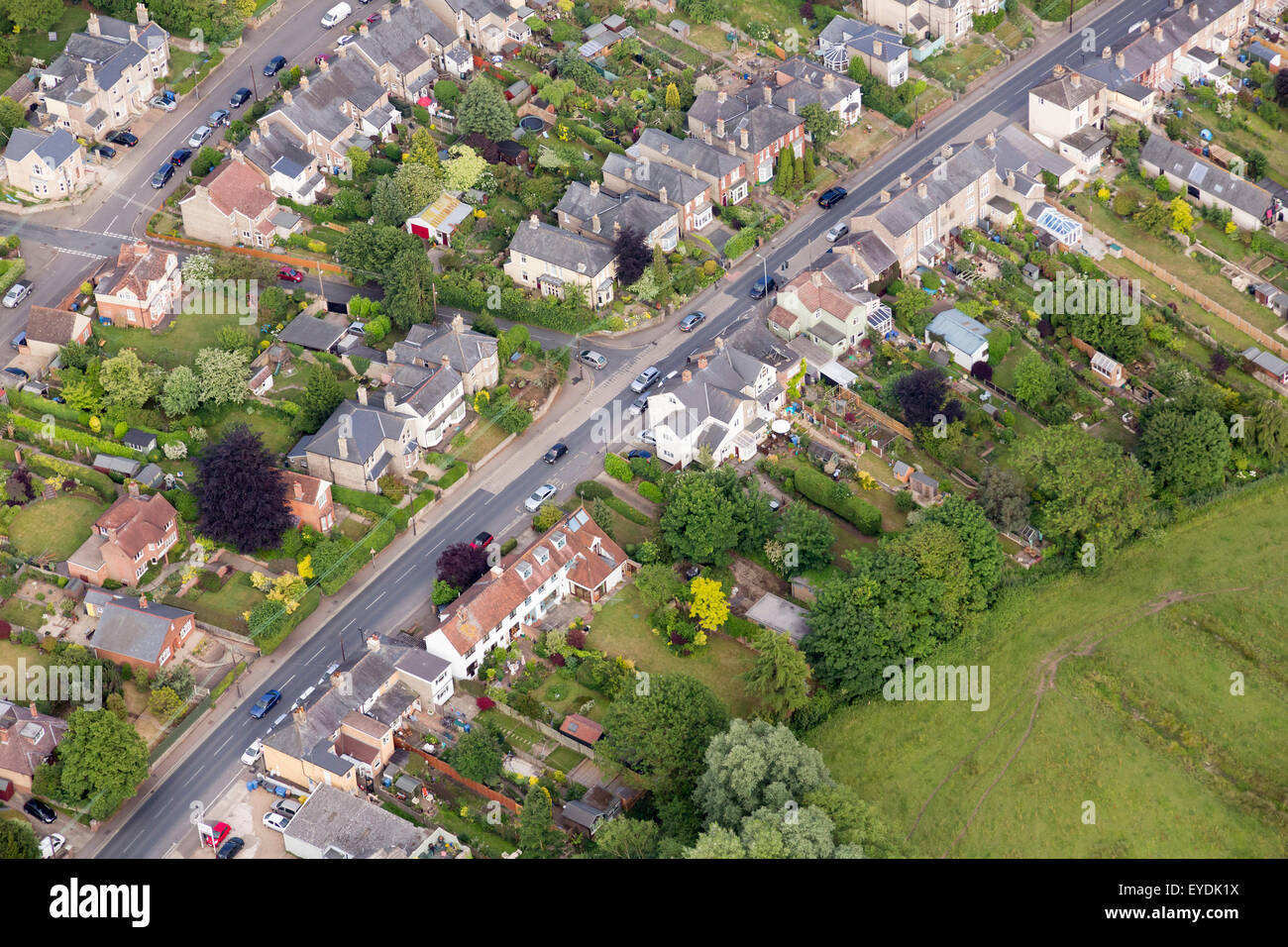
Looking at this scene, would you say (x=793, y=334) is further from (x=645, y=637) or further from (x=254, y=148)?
(x=254, y=148)

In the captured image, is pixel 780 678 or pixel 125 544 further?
pixel 125 544

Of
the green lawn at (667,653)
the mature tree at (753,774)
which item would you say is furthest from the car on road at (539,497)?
the mature tree at (753,774)

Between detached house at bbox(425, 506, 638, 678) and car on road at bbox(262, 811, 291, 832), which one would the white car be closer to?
car on road at bbox(262, 811, 291, 832)

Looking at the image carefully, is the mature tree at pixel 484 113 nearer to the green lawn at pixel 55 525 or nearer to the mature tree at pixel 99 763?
the green lawn at pixel 55 525

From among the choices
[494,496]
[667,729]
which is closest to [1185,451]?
[667,729]

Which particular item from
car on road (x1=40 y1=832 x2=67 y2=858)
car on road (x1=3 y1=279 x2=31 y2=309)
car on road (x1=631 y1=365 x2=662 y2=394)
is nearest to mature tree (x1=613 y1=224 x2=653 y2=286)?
car on road (x1=631 y1=365 x2=662 y2=394)

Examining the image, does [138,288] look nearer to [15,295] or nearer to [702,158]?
[15,295]

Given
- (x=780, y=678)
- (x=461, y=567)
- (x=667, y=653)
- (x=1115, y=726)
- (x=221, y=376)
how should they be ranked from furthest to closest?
(x=221, y=376) < (x=461, y=567) < (x=667, y=653) < (x=1115, y=726) < (x=780, y=678)
